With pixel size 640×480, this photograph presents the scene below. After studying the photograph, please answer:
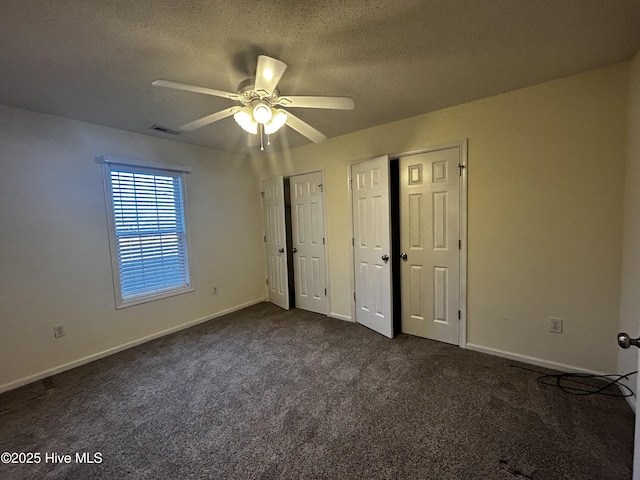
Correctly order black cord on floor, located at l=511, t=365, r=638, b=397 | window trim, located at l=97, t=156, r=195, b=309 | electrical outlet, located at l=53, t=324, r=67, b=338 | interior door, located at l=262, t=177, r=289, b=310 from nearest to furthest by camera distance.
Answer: black cord on floor, located at l=511, t=365, r=638, b=397, electrical outlet, located at l=53, t=324, r=67, b=338, window trim, located at l=97, t=156, r=195, b=309, interior door, located at l=262, t=177, r=289, b=310

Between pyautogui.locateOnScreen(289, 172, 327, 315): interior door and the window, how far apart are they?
1511mm

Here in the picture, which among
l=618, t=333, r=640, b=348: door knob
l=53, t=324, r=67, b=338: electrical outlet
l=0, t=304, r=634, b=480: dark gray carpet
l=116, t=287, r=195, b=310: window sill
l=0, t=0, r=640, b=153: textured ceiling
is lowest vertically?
l=0, t=304, r=634, b=480: dark gray carpet

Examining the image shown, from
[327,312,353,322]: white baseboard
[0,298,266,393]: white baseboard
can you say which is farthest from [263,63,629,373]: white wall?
[0,298,266,393]: white baseboard

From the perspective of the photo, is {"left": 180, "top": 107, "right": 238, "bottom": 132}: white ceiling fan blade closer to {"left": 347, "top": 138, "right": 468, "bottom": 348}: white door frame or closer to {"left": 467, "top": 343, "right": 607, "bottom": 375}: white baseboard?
{"left": 347, "top": 138, "right": 468, "bottom": 348}: white door frame

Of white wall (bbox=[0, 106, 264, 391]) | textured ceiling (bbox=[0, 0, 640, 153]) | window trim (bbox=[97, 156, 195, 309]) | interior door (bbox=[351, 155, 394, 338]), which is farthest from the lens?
interior door (bbox=[351, 155, 394, 338])

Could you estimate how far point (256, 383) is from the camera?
225 centimetres

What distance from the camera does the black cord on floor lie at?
1944mm

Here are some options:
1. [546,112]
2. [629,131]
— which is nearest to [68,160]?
[546,112]

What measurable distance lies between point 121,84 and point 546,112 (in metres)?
3.36

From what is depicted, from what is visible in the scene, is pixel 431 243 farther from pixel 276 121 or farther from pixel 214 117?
pixel 214 117

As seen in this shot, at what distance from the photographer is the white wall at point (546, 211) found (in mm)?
2045

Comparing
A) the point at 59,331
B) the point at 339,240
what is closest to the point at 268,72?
the point at 339,240

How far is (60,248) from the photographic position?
8.48 ft

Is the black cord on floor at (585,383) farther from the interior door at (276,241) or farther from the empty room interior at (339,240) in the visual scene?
the interior door at (276,241)
